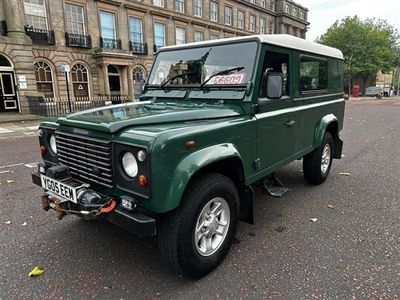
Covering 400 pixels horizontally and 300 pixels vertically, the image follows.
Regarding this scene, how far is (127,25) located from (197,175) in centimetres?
2400

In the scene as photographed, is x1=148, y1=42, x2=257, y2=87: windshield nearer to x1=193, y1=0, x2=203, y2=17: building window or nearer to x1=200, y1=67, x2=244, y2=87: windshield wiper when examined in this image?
x1=200, y1=67, x2=244, y2=87: windshield wiper

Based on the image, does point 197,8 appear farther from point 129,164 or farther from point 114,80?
point 129,164

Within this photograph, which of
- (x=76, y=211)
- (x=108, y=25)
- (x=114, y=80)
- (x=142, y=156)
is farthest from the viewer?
(x=114, y=80)

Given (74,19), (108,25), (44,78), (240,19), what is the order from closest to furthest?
(44,78), (74,19), (108,25), (240,19)

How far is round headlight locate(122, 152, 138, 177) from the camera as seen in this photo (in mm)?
2267

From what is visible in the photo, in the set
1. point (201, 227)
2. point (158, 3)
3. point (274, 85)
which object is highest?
point (158, 3)

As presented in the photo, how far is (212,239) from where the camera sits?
2.86 m

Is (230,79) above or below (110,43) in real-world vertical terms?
below

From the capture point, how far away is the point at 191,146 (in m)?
2.39

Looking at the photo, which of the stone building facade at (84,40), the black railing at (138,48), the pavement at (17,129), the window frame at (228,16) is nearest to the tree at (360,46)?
the window frame at (228,16)

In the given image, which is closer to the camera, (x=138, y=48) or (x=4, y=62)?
(x=4, y=62)

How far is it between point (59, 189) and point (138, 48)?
2396cm

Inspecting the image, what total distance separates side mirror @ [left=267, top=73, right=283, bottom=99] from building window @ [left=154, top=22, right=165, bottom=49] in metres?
24.9

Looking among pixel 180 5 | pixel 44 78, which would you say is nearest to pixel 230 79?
pixel 44 78
